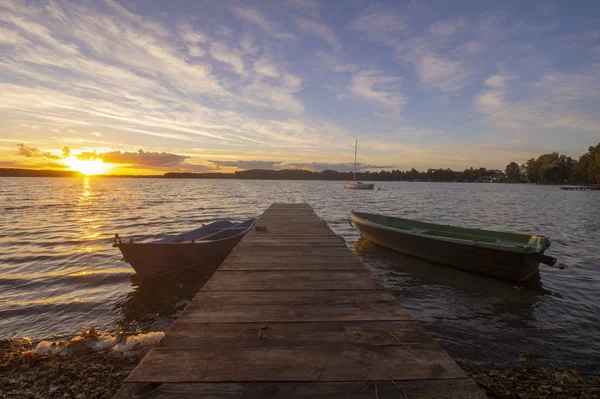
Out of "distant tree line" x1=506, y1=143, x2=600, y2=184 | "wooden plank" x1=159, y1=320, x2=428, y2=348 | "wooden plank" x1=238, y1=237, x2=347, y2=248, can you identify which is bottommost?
"wooden plank" x1=238, y1=237, x2=347, y2=248

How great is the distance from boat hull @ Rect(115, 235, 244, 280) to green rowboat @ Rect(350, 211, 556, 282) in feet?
22.1

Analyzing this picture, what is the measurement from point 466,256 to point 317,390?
8.79m

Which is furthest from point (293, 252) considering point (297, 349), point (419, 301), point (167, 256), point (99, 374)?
point (167, 256)

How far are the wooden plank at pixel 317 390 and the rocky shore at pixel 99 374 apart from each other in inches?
99.1

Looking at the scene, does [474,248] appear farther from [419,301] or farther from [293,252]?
[293,252]

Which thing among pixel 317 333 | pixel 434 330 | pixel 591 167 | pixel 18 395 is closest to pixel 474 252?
pixel 434 330

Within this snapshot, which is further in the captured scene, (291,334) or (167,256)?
(167,256)

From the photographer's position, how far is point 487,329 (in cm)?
605

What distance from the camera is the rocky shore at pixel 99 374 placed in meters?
3.85

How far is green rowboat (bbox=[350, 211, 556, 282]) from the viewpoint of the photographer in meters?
A: 8.02

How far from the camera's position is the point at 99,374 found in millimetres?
4188

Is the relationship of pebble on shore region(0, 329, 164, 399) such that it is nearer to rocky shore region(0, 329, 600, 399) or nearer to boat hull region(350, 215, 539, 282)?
rocky shore region(0, 329, 600, 399)

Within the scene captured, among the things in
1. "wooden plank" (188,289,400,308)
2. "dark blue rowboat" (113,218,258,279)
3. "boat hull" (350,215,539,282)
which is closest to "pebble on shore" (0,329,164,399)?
"wooden plank" (188,289,400,308)

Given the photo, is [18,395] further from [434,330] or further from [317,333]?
[434,330]
